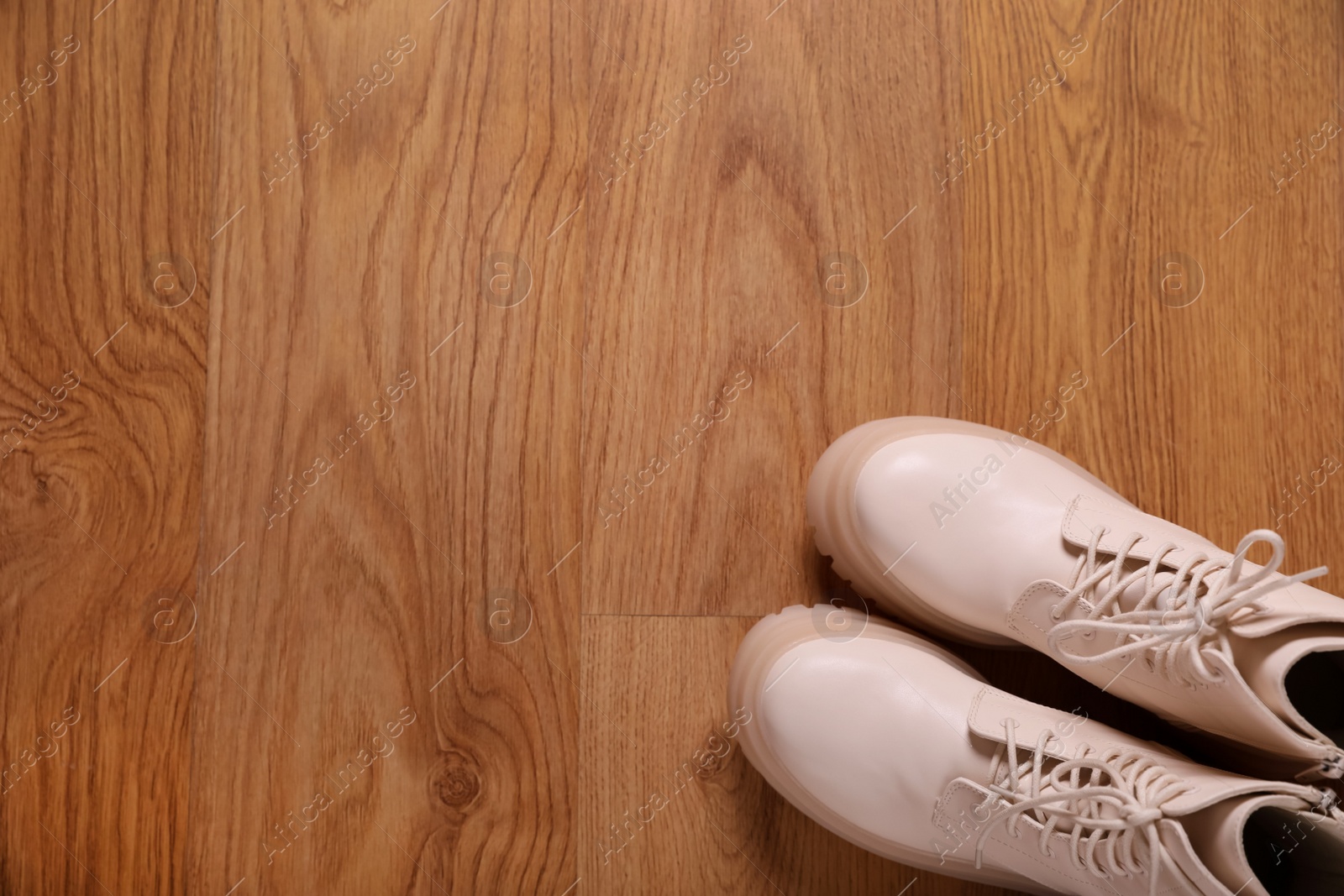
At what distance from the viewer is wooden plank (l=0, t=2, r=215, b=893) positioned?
750 mm

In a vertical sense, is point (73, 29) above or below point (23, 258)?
above

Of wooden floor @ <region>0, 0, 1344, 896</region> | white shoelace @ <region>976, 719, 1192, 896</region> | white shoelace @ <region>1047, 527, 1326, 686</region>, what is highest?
wooden floor @ <region>0, 0, 1344, 896</region>

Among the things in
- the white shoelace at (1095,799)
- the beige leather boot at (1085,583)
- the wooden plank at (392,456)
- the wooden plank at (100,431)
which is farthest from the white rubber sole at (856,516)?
the wooden plank at (100,431)

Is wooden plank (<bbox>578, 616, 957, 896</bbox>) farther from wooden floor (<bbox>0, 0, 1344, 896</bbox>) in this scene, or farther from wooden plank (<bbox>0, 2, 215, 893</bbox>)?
wooden plank (<bbox>0, 2, 215, 893</bbox>)

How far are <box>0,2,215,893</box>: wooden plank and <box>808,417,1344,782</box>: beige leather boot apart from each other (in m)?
0.59

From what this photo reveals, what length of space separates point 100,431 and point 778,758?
2.18ft

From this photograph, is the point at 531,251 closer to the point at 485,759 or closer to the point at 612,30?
the point at 612,30

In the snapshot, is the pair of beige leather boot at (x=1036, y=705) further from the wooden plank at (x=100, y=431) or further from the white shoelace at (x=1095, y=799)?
the wooden plank at (x=100, y=431)

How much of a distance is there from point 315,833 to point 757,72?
80cm

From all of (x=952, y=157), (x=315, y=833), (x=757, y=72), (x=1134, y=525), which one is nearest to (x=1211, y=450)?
(x=1134, y=525)

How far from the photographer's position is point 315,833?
29.6 inches

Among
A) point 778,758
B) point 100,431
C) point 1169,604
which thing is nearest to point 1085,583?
point 1169,604

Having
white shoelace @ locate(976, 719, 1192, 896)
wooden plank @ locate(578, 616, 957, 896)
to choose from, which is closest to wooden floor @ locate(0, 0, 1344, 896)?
wooden plank @ locate(578, 616, 957, 896)

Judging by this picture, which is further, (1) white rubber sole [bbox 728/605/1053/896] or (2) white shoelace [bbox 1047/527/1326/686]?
(1) white rubber sole [bbox 728/605/1053/896]
